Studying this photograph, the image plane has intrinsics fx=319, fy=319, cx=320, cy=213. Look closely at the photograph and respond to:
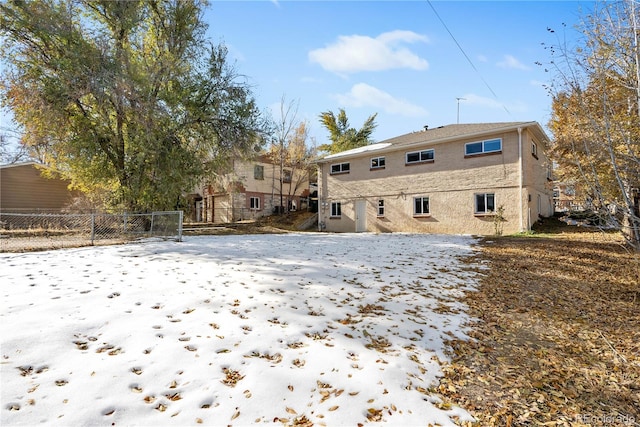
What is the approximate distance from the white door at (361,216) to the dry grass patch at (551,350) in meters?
13.1

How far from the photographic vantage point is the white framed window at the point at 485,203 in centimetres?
1614

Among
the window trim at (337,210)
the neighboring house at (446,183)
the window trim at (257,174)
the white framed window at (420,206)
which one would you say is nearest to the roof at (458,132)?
the neighboring house at (446,183)

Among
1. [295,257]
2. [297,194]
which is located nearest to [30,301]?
[295,257]

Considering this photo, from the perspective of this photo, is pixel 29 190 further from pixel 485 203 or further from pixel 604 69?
pixel 485 203

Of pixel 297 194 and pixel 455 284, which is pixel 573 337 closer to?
pixel 455 284

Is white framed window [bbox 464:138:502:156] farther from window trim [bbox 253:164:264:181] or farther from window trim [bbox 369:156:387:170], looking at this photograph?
window trim [bbox 253:164:264:181]

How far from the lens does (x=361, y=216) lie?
70.0 ft

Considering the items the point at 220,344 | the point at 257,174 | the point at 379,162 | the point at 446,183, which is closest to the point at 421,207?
the point at 446,183

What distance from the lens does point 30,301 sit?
177 inches

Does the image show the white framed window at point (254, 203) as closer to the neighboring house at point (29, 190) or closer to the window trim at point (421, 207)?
the neighboring house at point (29, 190)

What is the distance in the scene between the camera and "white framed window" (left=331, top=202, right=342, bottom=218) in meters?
22.4

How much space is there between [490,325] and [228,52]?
16.2 m

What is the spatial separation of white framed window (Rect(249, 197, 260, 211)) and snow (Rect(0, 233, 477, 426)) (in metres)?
21.0

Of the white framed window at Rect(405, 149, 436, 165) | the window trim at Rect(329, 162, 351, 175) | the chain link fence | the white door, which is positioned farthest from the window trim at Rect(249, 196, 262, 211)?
the white framed window at Rect(405, 149, 436, 165)
